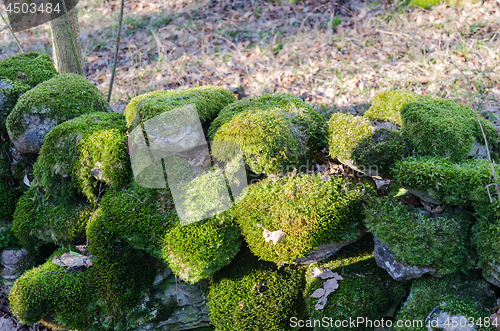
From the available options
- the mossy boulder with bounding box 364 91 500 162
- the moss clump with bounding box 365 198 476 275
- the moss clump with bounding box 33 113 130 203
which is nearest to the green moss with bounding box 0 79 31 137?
the moss clump with bounding box 33 113 130 203

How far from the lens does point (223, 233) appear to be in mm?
2797

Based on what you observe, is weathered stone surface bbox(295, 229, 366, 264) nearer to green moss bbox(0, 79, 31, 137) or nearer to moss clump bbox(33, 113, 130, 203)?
moss clump bbox(33, 113, 130, 203)

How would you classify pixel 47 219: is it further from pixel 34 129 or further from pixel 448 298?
pixel 448 298

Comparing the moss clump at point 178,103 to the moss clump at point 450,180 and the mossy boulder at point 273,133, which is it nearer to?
the mossy boulder at point 273,133

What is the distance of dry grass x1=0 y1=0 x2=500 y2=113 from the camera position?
462cm

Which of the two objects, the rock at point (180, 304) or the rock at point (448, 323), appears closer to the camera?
the rock at point (448, 323)

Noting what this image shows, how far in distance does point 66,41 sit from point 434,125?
177 inches

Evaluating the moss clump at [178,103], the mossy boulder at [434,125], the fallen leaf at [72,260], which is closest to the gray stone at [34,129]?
the moss clump at [178,103]

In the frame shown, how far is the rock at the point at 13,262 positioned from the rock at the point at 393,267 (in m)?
3.69

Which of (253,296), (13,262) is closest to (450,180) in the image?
(253,296)

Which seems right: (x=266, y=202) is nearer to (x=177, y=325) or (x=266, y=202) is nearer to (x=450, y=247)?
(x=450, y=247)

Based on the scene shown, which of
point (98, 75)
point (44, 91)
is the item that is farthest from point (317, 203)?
point (98, 75)

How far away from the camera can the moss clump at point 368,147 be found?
261 centimetres

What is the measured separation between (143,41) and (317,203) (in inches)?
232
